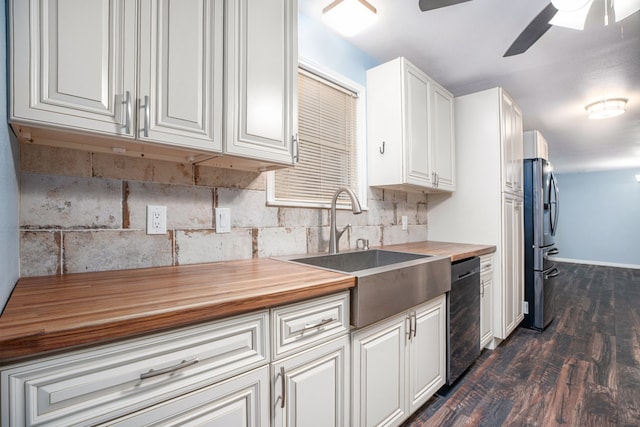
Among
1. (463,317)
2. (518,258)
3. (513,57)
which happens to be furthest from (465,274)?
(513,57)

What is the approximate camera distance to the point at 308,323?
110cm

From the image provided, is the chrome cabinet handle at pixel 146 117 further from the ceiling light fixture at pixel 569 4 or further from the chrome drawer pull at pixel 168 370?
the ceiling light fixture at pixel 569 4

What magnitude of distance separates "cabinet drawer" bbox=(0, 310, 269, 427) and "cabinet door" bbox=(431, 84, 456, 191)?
211cm

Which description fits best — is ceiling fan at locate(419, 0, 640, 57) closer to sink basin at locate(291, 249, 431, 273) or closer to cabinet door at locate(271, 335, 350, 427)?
sink basin at locate(291, 249, 431, 273)

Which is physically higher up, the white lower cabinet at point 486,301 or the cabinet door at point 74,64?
the cabinet door at point 74,64

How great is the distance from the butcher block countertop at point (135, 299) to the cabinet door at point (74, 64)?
50 cm

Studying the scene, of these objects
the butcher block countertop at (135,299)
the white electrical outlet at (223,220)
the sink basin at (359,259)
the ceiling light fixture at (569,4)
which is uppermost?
the ceiling light fixture at (569,4)

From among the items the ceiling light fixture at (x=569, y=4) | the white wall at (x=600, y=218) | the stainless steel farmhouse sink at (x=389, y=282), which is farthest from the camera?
the white wall at (x=600, y=218)

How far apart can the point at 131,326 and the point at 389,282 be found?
99 cm

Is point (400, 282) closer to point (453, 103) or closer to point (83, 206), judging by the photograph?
point (83, 206)

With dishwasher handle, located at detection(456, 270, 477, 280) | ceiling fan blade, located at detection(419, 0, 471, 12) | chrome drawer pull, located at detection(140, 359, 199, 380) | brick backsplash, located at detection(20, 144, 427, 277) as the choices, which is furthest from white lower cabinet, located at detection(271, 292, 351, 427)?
ceiling fan blade, located at detection(419, 0, 471, 12)

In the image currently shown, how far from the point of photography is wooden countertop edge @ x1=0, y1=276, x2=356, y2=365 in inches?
23.1

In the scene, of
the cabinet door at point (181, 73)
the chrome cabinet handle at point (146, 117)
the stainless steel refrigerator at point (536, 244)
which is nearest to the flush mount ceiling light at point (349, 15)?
the cabinet door at point (181, 73)

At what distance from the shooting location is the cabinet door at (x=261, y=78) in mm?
1261
